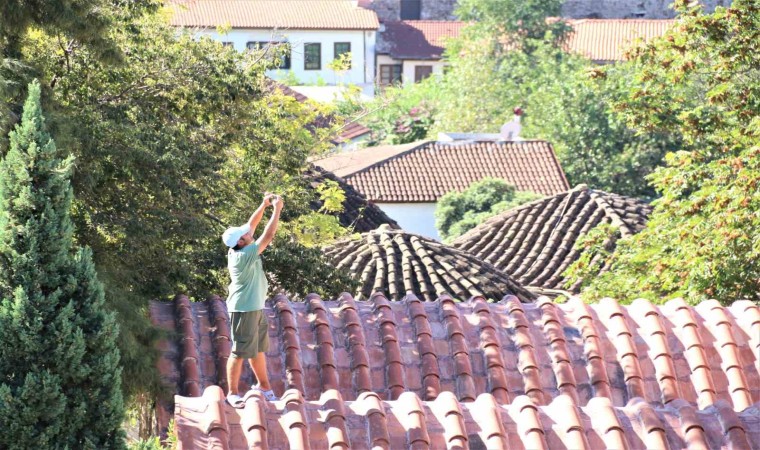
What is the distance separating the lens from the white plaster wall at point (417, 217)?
3547 centimetres

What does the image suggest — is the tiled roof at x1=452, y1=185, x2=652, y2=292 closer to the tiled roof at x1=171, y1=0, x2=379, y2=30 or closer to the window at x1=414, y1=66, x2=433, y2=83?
the tiled roof at x1=171, y1=0, x2=379, y2=30

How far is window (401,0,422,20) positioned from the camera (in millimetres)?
81250

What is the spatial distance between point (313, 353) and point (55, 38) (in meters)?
4.48

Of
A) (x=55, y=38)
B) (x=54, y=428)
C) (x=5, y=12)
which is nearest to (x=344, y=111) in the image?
(x=55, y=38)

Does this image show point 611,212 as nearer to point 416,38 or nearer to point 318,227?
point 318,227

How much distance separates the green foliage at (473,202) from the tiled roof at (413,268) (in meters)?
13.3

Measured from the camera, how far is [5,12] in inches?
396

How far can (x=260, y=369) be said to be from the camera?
28.9ft

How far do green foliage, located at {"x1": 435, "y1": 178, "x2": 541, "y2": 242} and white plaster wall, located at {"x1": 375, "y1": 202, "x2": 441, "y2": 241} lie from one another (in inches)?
39.0

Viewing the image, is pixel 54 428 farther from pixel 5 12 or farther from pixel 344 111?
pixel 344 111

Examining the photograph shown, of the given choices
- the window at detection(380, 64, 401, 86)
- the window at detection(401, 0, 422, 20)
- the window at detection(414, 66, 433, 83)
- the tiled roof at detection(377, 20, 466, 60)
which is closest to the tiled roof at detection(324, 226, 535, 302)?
the tiled roof at detection(377, 20, 466, 60)

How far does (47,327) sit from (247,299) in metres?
1.72

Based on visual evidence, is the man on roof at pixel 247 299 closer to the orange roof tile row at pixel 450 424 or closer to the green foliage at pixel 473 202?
the orange roof tile row at pixel 450 424

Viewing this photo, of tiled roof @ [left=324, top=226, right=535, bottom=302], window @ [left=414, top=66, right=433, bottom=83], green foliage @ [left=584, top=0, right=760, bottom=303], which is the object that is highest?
green foliage @ [left=584, top=0, right=760, bottom=303]
